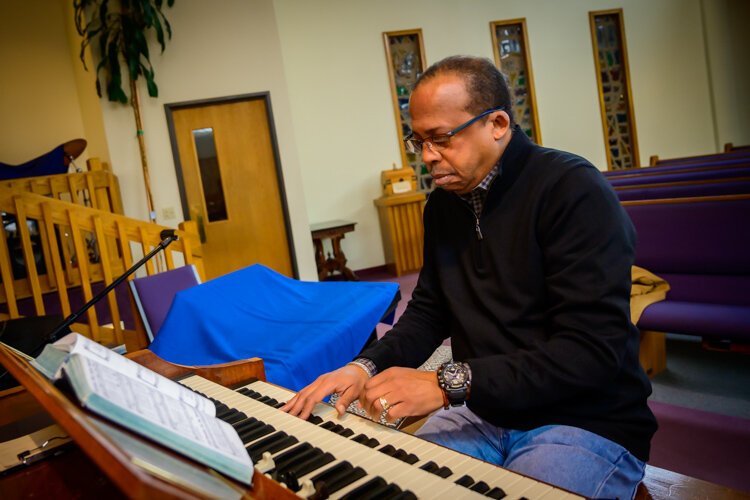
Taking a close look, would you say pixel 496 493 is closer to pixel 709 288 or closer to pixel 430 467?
pixel 430 467

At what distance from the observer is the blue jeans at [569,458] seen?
118cm

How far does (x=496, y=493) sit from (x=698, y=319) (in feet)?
8.24

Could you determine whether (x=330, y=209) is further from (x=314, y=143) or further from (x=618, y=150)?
(x=618, y=150)

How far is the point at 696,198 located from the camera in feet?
10.9

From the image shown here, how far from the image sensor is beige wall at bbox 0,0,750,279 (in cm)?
605

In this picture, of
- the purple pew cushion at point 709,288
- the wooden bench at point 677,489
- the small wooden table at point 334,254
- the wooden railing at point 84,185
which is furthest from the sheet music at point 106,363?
the small wooden table at point 334,254

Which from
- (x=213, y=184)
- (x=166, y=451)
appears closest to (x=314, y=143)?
(x=213, y=184)

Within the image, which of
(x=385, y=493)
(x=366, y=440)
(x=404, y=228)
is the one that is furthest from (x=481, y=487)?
(x=404, y=228)

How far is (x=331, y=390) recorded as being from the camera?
50.7 inches

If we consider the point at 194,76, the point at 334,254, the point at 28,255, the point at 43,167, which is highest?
the point at 194,76

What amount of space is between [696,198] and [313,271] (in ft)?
13.6

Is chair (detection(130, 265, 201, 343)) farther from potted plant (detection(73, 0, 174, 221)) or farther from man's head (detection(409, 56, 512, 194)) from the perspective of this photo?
man's head (detection(409, 56, 512, 194))

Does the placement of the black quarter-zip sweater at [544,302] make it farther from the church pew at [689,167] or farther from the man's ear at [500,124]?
the church pew at [689,167]

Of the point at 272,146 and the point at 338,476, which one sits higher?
the point at 272,146
